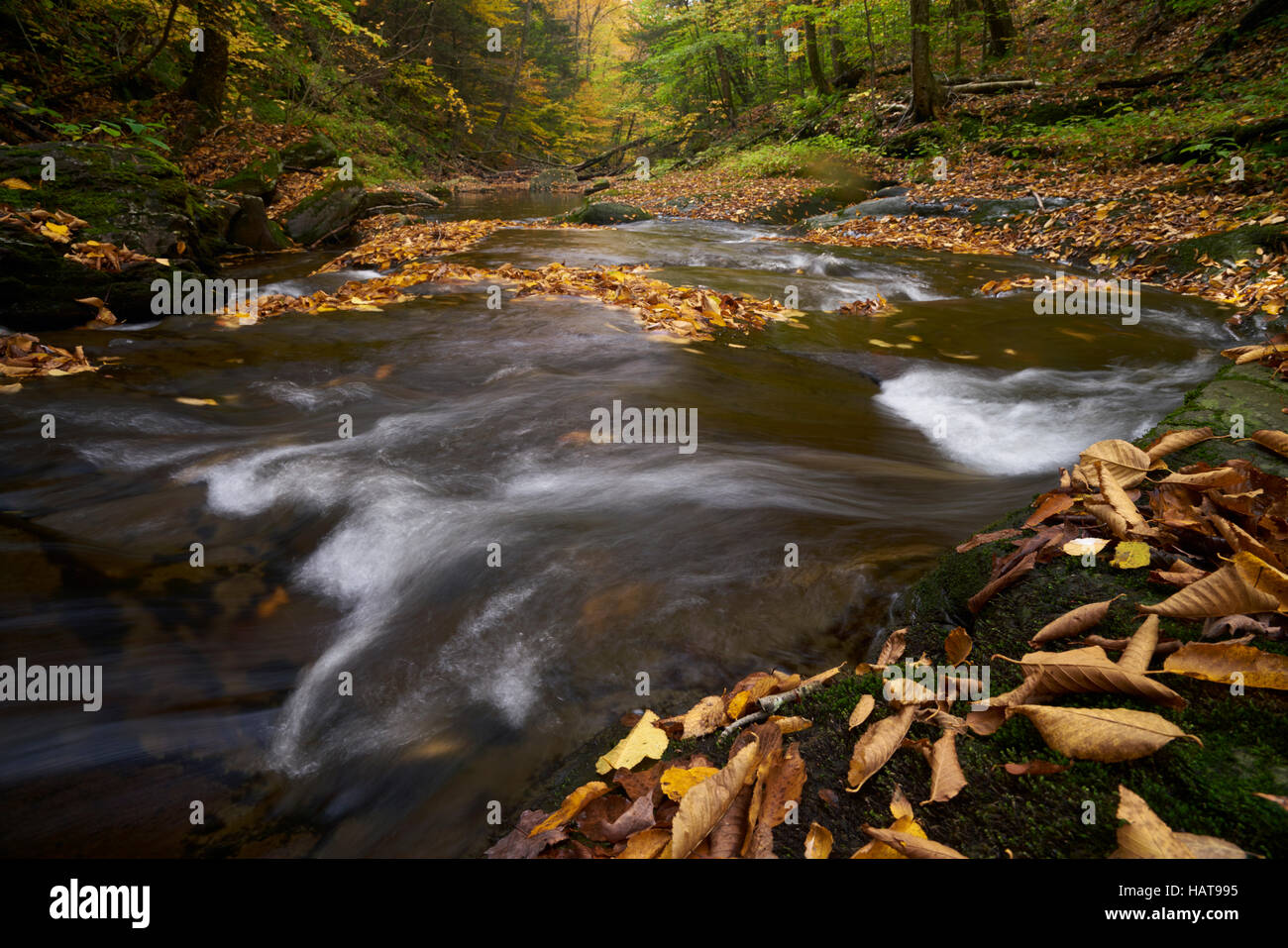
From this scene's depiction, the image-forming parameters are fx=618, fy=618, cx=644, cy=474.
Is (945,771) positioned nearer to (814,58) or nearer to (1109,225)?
(1109,225)

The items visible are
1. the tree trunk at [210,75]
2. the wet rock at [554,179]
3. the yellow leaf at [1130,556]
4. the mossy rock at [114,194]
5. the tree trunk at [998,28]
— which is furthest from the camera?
the wet rock at [554,179]

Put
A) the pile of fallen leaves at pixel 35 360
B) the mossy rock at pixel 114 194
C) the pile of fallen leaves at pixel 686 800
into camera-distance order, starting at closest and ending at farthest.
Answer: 1. the pile of fallen leaves at pixel 686 800
2. the pile of fallen leaves at pixel 35 360
3. the mossy rock at pixel 114 194

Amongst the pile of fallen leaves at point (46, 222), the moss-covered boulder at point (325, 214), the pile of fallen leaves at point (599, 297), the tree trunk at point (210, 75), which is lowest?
the pile of fallen leaves at point (599, 297)

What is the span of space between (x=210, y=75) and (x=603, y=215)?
960 centimetres

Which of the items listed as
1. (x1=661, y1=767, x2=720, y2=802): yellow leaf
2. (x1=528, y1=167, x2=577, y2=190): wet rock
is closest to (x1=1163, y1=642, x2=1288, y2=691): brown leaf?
(x1=661, y1=767, x2=720, y2=802): yellow leaf

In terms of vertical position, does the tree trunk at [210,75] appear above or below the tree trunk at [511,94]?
below

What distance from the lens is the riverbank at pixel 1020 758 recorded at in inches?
45.3

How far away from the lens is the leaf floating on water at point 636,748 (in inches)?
70.0

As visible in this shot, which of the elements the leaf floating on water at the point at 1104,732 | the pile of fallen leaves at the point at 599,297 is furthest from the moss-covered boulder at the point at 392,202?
the leaf floating on water at the point at 1104,732

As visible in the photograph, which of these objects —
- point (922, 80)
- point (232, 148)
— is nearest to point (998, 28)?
point (922, 80)

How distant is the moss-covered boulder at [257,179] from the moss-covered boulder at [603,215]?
20.2 ft

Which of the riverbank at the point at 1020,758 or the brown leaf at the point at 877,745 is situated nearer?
the riverbank at the point at 1020,758

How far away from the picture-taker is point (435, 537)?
10.2ft

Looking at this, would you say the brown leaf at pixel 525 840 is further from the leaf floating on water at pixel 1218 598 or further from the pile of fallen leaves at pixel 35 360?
the pile of fallen leaves at pixel 35 360
